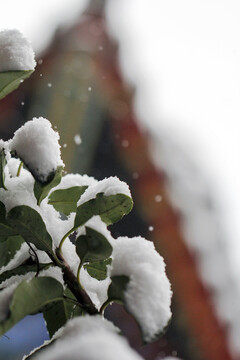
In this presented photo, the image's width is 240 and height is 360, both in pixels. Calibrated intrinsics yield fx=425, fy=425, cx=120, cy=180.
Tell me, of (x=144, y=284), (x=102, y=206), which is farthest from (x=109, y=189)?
(x=144, y=284)

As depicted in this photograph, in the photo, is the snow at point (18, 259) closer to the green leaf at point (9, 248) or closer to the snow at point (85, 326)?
the green leaf at point (9, 248)

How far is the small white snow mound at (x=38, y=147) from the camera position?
0.39 m

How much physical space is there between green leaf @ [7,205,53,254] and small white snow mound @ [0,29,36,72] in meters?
0.14

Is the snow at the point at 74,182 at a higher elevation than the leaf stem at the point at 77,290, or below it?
higher

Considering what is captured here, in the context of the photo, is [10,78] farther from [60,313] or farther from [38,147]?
[60,313]

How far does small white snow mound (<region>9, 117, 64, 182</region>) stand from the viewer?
0.39m

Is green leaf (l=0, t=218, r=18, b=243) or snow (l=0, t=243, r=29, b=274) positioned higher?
green leaf (l=0, t=218, r=18, b=243)

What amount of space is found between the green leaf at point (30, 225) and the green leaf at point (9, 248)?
5 cm

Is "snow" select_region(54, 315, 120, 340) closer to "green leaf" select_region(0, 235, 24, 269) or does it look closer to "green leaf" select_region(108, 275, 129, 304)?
"green leaf" select_region(108, 275, 129, 304)

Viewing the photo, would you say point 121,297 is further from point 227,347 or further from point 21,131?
point 227,347

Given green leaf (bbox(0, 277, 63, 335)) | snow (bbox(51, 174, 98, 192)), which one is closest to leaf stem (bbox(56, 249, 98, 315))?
green leaf (bbox(0, 277, 63, 335))

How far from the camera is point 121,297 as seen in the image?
0.35 meters

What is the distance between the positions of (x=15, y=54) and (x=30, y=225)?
0.17m

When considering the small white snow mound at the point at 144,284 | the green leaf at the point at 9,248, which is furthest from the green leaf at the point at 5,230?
the small white snow mound at the point at 144,284
